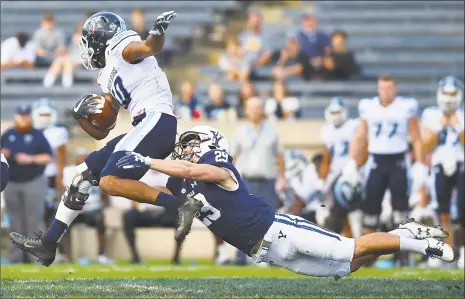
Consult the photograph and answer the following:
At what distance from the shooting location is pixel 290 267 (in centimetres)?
629

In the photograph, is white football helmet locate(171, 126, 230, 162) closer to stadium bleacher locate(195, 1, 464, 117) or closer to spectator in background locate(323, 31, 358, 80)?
stadium bleacher locate(195, 1, 464, 117)

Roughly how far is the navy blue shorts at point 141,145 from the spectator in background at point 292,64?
7099 mm

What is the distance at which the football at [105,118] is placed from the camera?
22.5 ft

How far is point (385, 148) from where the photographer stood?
33.4 feet

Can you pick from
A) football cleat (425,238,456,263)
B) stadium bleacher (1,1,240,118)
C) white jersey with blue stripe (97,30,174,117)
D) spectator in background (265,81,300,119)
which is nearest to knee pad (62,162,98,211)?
white jersey with blue stripe (97,30,174,117)

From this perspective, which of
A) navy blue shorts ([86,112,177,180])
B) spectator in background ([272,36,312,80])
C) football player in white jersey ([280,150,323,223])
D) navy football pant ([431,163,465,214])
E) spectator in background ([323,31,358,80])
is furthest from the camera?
spectator in background ([272,36,312,80])

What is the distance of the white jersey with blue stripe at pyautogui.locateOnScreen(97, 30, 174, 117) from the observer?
6645mm

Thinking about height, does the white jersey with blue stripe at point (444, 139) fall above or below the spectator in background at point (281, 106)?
below

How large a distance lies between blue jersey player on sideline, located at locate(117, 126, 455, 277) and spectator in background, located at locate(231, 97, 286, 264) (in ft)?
→ 14.9

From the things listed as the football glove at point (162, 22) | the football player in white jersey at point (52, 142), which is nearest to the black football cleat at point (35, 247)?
the football glove at point (162, 22)

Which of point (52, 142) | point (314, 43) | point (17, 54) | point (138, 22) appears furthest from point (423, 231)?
point (17, 54)

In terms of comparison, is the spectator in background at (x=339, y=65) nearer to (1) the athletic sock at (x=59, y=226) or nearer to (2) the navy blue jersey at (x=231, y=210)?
(1) the athletic sock at (x=59, y=226)

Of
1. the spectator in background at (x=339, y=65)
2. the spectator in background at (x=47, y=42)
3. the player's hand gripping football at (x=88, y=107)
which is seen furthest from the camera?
the spectator in background at (x=47, y=42)

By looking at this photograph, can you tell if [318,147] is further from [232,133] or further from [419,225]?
[419,225]
